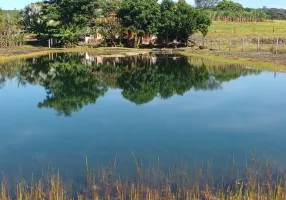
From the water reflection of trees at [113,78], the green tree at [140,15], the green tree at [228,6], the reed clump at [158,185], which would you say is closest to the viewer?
the reed clump at [158,185]

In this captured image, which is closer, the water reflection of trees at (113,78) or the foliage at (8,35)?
the water reflection of trees at (113,78)

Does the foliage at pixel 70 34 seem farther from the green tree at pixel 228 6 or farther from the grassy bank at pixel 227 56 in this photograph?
the green tree at pixel 228 6

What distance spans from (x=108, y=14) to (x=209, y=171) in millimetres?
39534

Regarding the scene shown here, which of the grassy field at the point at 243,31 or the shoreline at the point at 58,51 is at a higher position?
the grassy field at the point at 243,31

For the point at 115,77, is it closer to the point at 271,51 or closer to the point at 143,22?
the point at 271,51

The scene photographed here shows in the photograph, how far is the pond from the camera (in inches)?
348

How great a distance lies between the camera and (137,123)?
12.0 meters

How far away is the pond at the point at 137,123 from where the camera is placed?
8852 mm

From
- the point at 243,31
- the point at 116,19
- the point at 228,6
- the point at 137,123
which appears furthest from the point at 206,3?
the point at 137,123

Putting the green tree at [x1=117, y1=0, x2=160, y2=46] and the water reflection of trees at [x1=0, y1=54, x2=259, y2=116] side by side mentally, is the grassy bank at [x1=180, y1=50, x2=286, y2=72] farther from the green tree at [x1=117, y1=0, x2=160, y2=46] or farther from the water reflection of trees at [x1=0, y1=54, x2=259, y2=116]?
the green tree at [x1=117, y1=0, x2=160, y2=46]

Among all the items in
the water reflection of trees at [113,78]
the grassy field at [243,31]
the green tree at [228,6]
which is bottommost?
the water reflection of trees at [113,78]

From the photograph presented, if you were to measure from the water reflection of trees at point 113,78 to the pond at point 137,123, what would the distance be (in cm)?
5

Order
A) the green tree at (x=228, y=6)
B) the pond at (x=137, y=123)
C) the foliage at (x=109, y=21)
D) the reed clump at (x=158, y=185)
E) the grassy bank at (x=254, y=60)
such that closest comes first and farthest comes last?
the reed clump at (x=158, y=185) → the pond at (x=137, y=123) → the grassy bank at (x=254, y=60) → the foliage at (x=109, y=21) → the green tree at (x=228, y=6)

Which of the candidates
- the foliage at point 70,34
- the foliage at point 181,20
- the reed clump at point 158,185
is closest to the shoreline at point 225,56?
the foliage at point 70,34
